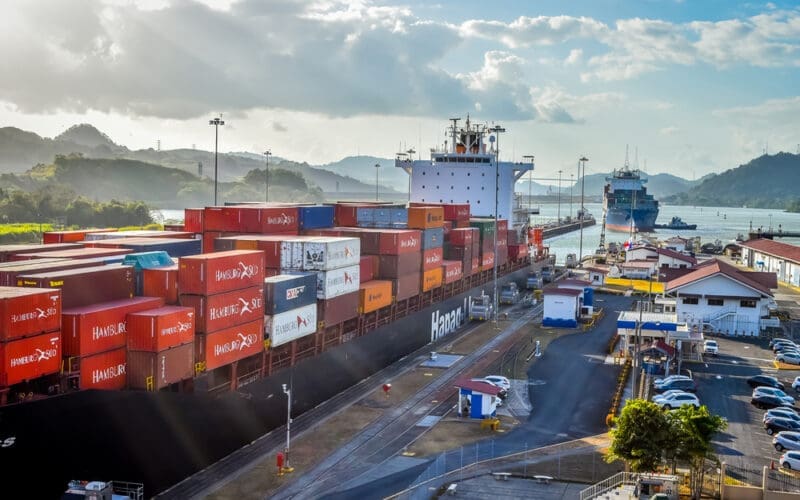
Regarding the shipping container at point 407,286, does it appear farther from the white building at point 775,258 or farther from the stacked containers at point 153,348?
the white building at point 775,258

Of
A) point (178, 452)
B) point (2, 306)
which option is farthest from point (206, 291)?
point (2, 306)

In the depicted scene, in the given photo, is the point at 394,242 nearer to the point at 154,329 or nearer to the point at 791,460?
the point at 154,329

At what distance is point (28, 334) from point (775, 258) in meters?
78.6

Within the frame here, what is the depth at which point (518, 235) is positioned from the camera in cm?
7069

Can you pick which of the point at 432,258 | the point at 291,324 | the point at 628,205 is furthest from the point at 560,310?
the point at 628,205

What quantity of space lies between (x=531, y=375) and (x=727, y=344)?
53.1 feet

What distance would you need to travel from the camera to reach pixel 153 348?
20.5 meters

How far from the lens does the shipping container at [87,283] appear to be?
19.9 metres

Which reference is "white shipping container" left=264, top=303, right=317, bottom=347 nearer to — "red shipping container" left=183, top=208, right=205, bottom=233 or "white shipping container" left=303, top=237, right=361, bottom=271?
"white shipping container" left=303, top=237, right=361, bottom=271

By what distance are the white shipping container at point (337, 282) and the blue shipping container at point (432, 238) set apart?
9.21 metres

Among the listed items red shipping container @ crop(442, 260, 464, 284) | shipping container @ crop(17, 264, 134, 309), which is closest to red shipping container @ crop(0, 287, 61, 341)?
shipping container @ crop(17, 264, 134, 309)

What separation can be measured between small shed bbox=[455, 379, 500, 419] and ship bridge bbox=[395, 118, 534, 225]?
3642cm

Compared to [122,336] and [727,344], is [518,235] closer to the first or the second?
[727,344]

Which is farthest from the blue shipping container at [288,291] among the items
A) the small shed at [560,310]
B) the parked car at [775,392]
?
the small shed at [560,310]
